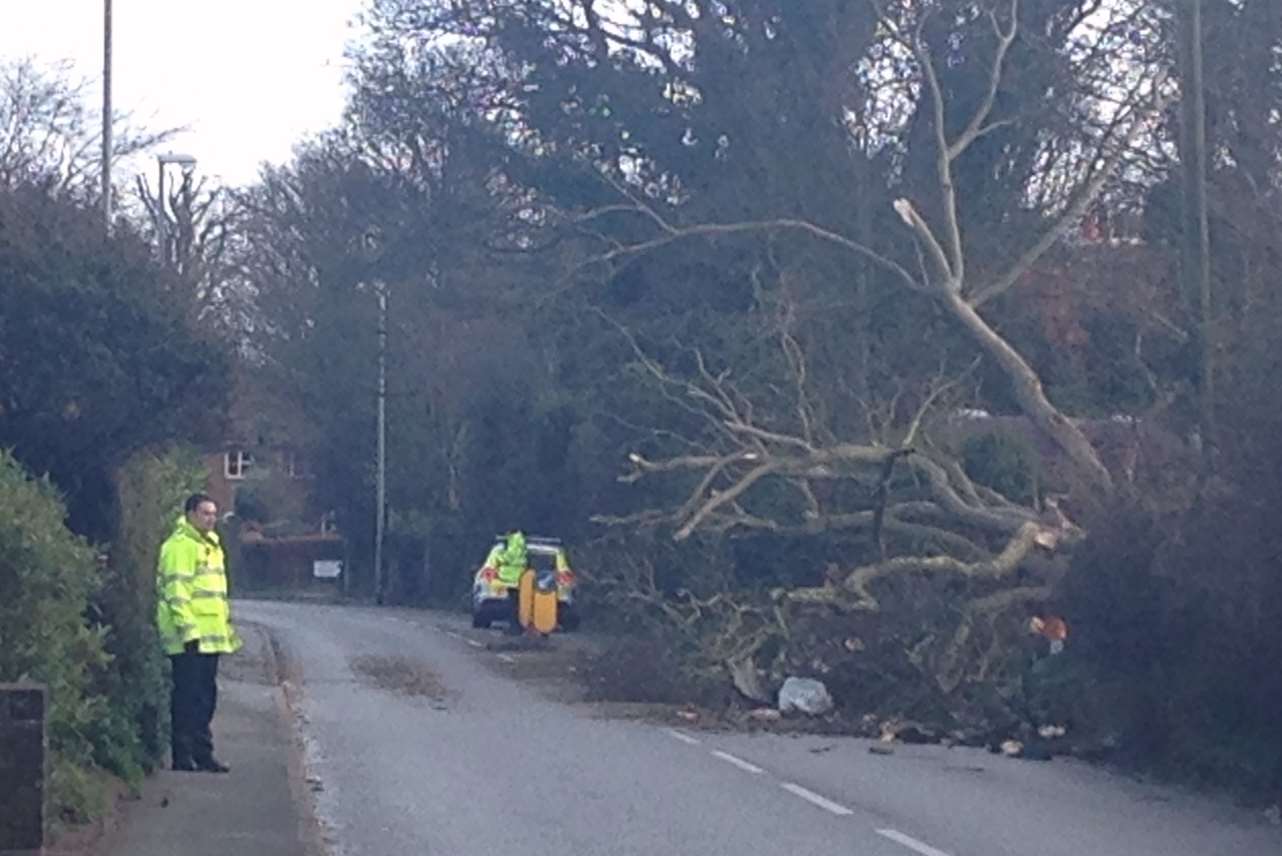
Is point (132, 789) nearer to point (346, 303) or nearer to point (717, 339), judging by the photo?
point (717, 339)

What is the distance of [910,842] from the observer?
13.7 meters

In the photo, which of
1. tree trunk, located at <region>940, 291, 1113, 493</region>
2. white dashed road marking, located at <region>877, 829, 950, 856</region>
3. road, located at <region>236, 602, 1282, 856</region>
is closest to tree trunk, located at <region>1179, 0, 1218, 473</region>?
tree trunk, located at <region>940, 291, 1113, 493</region>

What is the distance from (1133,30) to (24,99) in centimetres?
2285

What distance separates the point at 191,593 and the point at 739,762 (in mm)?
5526

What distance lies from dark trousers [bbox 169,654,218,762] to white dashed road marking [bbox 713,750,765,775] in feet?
14.3

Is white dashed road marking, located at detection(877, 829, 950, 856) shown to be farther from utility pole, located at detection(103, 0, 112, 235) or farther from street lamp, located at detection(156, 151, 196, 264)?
utility pole, located at detection(103, 0, 112, 235)

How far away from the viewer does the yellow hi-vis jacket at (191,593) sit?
14875 millimetres

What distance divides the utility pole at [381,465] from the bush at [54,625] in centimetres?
4573

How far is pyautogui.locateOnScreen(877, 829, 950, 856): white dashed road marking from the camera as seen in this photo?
13.2 m

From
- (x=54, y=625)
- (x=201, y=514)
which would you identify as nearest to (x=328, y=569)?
(x=201, y=514)

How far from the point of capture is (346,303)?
5891 cm

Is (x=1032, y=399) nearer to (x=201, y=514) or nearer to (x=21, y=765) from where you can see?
(x=201, y=514)

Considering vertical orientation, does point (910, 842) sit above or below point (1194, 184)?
below

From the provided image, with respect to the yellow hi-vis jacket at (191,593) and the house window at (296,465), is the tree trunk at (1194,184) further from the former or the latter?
the house window at (296,465)
